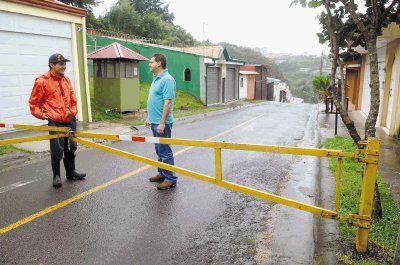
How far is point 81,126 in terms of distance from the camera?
39.1 feet

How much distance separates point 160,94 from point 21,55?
7.20 m

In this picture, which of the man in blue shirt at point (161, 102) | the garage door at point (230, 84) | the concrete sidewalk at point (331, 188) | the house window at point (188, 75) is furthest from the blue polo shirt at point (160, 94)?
the garage door at point (230, 84)

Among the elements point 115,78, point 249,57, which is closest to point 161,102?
point 115,78

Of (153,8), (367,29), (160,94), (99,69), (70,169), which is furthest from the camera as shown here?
(153,8)

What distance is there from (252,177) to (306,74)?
91587 millimetres

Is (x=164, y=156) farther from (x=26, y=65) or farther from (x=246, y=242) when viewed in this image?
(x=26, y=65)

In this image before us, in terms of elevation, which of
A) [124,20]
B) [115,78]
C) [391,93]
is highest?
[124,20]

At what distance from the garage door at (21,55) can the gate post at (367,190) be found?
32.5 feet

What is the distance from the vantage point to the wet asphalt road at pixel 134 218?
363 centimetres

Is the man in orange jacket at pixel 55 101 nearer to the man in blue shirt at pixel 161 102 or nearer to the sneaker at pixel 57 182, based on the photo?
the sneaker at pixel 57 182

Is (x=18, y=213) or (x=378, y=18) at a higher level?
(x=378, y=18)

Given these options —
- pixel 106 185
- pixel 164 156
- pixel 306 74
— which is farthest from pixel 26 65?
pixel 306 74

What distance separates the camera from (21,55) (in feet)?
34.6

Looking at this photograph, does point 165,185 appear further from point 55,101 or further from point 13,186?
point 13,186
